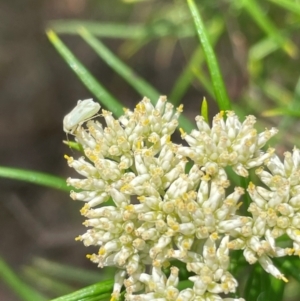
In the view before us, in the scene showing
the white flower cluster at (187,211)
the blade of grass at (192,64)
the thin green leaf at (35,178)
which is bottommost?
the white flower cluster at (187,211)

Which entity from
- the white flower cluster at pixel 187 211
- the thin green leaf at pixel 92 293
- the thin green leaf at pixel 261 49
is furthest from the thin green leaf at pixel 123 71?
the thin green leaf at pixel 92 293

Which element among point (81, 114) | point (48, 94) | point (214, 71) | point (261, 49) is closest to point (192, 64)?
point (261, 49)

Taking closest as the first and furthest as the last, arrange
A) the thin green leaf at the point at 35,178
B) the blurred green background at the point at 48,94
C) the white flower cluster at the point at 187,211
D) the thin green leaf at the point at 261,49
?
1. the white flower cluster at the point at 187,211
2. the thin green leaf at the point at 35,178
3. the thin green leaf at the point at 261,49
4. the blurred green background at the point at 48,94

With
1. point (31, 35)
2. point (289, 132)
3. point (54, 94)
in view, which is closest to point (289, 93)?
point (289, 132)

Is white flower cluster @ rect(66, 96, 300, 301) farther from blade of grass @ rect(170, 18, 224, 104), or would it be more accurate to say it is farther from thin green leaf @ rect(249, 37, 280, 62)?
thin green leaf @ rect(249, 37, 280, 62)

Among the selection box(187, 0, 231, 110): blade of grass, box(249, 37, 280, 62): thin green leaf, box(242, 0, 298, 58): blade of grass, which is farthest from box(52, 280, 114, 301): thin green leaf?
box(249, 37, 280, 62): thin green leaf

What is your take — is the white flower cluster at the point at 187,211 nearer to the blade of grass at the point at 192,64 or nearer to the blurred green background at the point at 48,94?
the blade of grass at the point at 192,64

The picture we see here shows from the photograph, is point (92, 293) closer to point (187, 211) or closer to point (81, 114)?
point (187, 211)
